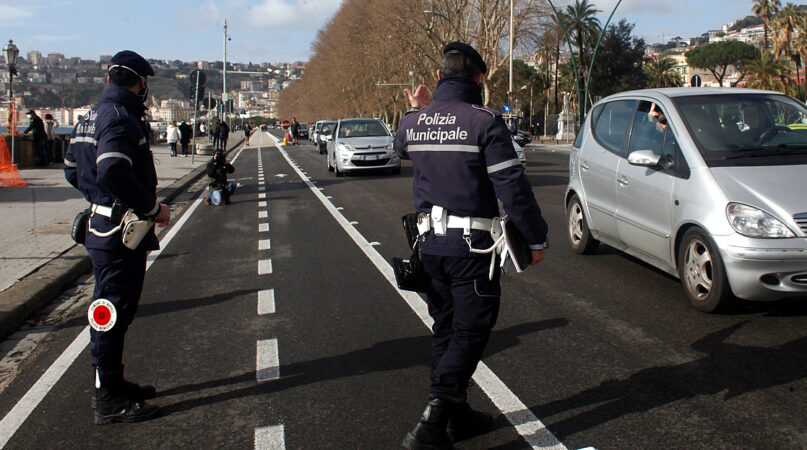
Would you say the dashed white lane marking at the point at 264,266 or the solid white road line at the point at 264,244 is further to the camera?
the solid white road line at the point at 264,244

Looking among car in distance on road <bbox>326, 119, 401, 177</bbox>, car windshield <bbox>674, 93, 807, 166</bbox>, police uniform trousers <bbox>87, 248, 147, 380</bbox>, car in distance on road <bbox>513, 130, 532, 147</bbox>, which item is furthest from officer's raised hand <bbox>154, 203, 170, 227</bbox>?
car in distance on road <bbox>513, 130, 532, 147</bbox>

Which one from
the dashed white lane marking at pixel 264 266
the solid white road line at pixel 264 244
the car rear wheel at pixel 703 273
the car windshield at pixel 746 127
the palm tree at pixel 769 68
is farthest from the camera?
the palm tree at pixel 769 68

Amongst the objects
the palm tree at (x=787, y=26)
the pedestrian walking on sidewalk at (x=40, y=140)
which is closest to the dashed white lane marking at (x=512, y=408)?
the pedestrian walking on sidewalk at (x=40, y=140)

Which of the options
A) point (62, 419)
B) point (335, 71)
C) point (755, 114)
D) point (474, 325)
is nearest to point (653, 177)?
point (755, 114)

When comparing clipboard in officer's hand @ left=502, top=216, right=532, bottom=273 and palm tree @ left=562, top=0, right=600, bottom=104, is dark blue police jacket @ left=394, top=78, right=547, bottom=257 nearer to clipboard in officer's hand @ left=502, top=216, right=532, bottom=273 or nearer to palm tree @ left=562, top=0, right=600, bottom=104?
clipboard in officer's hand @ left=502, top=216, right=532, bottom=273

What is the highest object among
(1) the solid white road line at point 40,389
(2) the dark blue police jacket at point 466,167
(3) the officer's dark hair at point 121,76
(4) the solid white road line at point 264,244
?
(3) the officer's dark hair at point 121,76

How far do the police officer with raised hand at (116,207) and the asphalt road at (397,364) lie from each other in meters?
0.23

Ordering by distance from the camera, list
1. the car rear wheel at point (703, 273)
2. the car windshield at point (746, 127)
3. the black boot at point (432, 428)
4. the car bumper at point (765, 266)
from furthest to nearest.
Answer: the car windshield at point (746, 127) < the car rear wheel at point (703, 273) < the car bumper at point (765, 266) < the black boot at point (432, 428)

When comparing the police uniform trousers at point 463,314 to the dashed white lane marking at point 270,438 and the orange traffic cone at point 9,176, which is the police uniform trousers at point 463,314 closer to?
the dashed white lane marking at point 270,438

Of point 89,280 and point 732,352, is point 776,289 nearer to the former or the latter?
point 732,352

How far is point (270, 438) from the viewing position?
3.80 metres

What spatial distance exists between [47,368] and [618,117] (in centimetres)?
544

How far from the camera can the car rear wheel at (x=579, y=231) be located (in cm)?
806

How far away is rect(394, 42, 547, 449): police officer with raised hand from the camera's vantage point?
3375 millimetres
